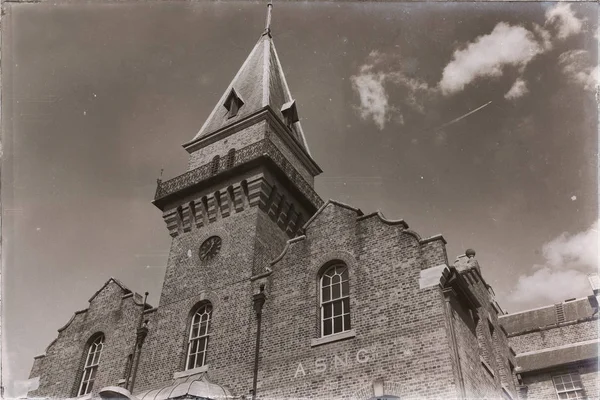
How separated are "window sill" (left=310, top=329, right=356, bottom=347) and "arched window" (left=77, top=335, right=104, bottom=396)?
31.1 feet

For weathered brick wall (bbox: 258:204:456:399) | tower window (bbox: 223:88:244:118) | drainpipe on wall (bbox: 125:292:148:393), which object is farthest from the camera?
tower window (bbox: 223:88:244:118)

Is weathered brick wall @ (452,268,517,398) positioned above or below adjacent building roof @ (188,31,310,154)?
below

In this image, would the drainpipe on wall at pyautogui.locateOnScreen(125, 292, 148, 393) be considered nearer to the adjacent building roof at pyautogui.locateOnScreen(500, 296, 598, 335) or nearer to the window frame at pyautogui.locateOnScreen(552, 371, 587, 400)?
the window frame at pyautogui.locateOnScreen(552, 371, 587, 400)

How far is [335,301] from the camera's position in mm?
17172

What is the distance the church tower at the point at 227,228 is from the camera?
1870cm

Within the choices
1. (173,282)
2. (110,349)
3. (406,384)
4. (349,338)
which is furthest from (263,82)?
(406,384)

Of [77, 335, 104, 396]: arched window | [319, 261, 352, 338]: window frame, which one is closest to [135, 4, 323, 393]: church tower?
[319, 261, 352, 338]: window frame

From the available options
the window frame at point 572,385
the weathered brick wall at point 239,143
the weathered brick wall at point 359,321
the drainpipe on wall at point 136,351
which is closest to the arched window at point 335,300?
the weathered brick wall at point 359,321

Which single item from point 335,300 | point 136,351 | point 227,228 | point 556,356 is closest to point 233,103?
point 227,228

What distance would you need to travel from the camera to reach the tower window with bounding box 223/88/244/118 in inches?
1094

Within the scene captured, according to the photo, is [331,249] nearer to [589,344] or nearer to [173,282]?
[173,282]

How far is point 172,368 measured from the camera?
743 inches

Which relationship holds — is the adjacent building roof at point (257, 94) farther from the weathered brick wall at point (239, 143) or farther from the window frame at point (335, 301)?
the window frame at point (335, 301)

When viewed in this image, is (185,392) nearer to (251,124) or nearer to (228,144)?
(228,144)
